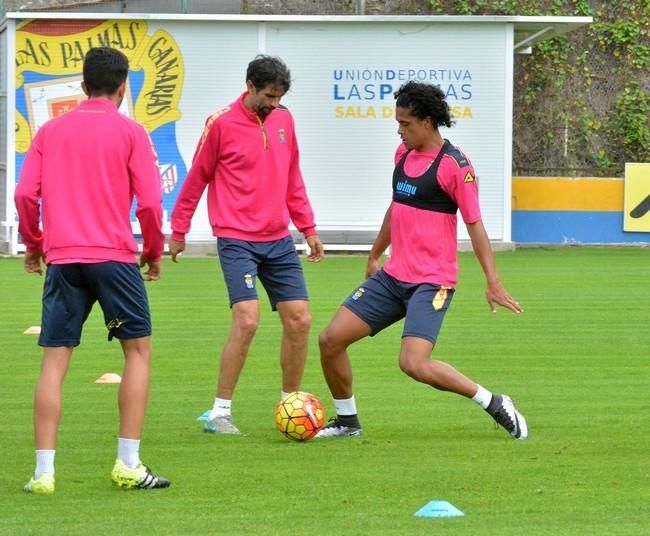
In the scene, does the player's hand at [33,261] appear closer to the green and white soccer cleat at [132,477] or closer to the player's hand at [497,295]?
the green and white soccer cleat at [132,477]

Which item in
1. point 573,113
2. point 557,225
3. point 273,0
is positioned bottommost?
point 557,225

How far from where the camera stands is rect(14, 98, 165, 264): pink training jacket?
21.1 feet

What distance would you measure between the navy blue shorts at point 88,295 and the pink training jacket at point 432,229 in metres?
1.87

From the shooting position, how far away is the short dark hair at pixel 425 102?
25.8ft

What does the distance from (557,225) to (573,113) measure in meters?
4.67

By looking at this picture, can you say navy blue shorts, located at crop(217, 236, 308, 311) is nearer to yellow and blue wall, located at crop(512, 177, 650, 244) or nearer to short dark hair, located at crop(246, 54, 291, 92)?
short dark hair, located at crop(246, 54, 291, 92)

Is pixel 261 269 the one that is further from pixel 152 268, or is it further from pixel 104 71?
pixel 104 71

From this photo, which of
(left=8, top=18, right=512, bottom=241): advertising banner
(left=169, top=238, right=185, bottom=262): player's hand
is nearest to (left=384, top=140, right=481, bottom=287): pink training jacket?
(left=169, top=238, right=185, bottom=262): player's hand

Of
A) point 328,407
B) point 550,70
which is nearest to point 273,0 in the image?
point 550,70

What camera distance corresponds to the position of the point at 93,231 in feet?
21.2

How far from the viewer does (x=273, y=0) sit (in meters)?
31.8

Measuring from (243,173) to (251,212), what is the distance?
0.23m

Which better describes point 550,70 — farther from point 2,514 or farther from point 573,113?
point 2,514

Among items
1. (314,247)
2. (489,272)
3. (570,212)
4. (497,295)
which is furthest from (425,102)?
(570,212)
